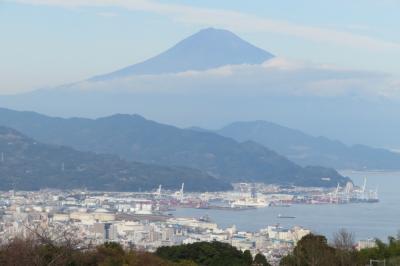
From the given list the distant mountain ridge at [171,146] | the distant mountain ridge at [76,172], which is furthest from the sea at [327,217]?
the distant mountain ridge at [171,146]

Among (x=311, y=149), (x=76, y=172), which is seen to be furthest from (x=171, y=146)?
(x=311, y=149)

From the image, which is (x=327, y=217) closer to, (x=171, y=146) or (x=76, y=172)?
(x=76, y=172)

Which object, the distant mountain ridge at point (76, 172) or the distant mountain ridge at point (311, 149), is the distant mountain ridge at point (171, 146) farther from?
the distant mountain ridge at point (311, 149)

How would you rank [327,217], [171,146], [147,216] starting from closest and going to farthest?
[147,216] → [327,217] → [171,146]

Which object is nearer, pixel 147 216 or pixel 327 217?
pixel 147 216

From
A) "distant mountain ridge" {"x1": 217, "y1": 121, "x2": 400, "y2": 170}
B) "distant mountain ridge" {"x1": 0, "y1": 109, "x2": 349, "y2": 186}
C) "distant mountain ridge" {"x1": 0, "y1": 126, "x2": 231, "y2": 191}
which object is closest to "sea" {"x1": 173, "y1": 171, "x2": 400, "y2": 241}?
"distant mountain ridge" {"x1": 0, "y1": 126, "x2": 231, "y2": 191}

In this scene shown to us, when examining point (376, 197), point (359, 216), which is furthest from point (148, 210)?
point (376, 197)

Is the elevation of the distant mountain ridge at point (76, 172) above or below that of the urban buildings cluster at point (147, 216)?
above
